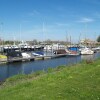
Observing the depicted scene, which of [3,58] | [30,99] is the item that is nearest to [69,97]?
[30,99]

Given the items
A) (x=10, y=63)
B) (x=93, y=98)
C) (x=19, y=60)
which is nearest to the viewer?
(x=93, y=98)

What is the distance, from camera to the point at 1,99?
10.7 m

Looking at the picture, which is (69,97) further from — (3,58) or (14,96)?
(3,58)

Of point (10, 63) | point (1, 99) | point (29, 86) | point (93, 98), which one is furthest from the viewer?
point (10, 63)

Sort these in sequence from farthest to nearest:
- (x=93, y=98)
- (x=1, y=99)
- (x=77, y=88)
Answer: (x=77, y=88), (x=1, y=99), (x=93, y=98)

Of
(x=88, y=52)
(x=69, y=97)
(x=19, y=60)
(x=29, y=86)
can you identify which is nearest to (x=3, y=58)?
A: (x=19, y=60)

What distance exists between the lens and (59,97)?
10297 millimetres

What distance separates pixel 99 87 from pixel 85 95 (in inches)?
69.2

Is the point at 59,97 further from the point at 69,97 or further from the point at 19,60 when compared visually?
the point at 19,60

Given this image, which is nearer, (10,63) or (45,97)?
(45,97)

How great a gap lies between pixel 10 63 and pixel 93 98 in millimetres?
50037

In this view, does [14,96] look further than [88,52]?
No

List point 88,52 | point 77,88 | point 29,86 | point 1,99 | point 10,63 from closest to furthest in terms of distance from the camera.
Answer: point 1,99 < point 77,88 < point 29,86 < point 10,63 < point 88,52

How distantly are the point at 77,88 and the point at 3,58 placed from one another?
51.8 m
